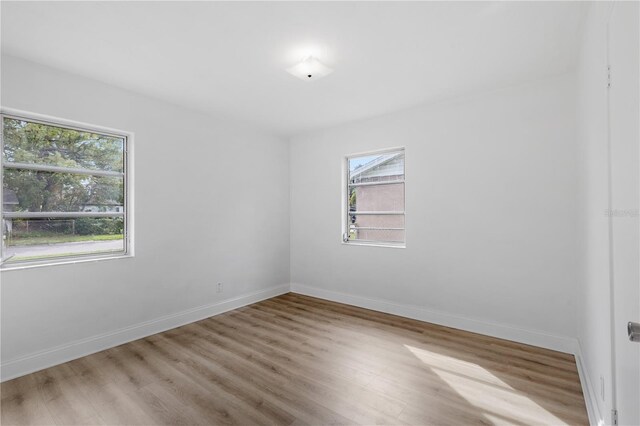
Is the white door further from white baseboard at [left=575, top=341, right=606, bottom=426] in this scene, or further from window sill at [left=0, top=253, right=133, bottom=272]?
window sill at [left=0, top=253, right=133, bottom=272]

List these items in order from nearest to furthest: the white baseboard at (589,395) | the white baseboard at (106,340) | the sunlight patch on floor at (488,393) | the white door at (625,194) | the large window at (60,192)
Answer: the white door at (625,194), the white baseboard at (589,395), the sunlight patch on floor at (488,393), the white baseboard at (106,340), the large window at (60,192)

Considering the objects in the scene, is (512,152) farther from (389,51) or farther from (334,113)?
(334,113)

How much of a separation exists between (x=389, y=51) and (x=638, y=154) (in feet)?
6.52

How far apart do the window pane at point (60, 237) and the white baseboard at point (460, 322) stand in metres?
2.92

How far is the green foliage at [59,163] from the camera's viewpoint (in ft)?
8.82

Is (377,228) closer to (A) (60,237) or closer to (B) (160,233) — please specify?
(B) (160,233)

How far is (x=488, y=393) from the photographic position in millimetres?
2268

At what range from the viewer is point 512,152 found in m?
3.21

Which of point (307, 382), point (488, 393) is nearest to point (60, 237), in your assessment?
point (307, 382)

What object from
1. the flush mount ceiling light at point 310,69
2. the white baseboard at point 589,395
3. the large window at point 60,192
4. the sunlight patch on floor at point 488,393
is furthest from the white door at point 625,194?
the large window at point 60,192

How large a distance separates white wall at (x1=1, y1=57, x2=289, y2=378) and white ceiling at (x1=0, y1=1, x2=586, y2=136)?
1.00 ft

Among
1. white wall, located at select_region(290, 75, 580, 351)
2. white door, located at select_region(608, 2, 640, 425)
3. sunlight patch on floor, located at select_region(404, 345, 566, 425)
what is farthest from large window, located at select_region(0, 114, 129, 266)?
white door, located at select_region(608, 2, 640, 425)

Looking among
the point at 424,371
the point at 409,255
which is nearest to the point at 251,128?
the point at 409,255

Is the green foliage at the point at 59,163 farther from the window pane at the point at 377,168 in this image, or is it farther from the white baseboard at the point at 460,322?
the white baseboard at the point at 460,322
